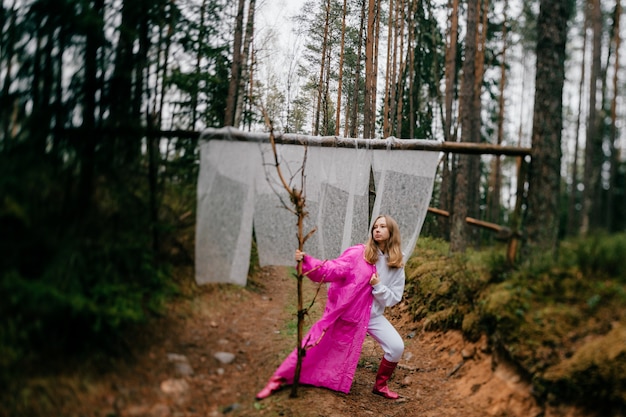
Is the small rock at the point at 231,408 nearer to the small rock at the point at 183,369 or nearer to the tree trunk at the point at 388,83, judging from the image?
the small rock at the point at 183,369

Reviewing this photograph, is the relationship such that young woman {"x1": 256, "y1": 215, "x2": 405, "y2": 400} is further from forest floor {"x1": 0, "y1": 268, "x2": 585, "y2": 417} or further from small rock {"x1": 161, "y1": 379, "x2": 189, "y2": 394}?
small rock {"x1": 161, "y1": 379, "x2": 189, "y2": 394}

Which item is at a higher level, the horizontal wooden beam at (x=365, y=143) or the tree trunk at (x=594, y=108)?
the tree trunk at (x=594, y=108)

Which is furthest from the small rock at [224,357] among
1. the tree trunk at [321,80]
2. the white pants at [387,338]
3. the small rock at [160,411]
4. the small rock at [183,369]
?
the tree trunk at [321,80]

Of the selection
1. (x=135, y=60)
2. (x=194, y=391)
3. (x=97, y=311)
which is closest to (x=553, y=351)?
(x=194, y=391)

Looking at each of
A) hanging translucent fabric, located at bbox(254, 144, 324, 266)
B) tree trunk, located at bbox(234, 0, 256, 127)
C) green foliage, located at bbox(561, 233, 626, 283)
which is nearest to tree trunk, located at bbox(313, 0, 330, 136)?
tree trunk, located at bbox(234, 0, 256, 127)

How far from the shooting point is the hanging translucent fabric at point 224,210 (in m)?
3.37

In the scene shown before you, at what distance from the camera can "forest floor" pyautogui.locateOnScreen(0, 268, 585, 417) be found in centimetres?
254

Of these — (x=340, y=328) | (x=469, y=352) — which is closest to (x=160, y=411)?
(x=340, y=328)

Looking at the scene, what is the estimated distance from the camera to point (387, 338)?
3658mm

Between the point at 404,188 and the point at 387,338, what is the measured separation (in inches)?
60.8

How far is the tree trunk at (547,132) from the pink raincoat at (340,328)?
1.58 meters

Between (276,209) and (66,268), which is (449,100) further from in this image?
(66,268)

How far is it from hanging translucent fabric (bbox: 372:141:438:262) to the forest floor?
4.24 ft

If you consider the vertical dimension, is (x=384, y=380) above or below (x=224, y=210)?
below
